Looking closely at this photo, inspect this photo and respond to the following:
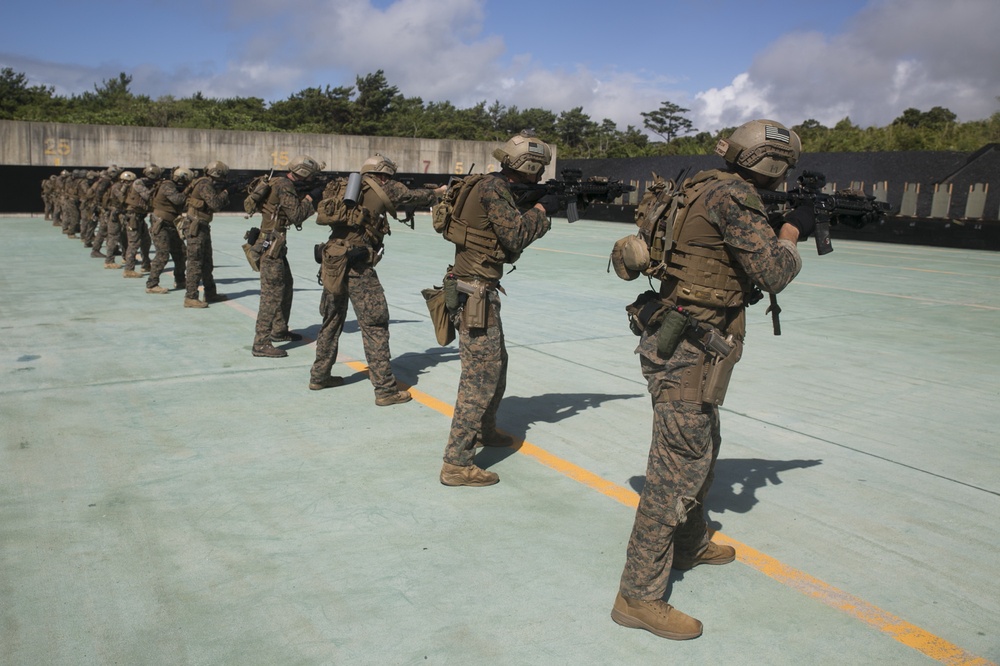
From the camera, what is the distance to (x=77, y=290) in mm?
12055

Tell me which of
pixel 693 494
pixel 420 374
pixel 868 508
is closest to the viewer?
pixel 693 494

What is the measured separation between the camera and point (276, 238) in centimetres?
808

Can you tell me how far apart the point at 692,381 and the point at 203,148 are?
33.1 m

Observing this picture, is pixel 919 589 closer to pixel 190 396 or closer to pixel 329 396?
pixel 329 396

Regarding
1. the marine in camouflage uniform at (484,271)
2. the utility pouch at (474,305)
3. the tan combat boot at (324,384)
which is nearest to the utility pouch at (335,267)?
the tan combat boot at (324,384)

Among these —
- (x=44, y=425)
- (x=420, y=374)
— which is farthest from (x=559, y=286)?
(x=44, y=425)

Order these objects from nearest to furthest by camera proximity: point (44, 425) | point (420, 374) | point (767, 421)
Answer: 1. point (44, 425)
2. point (767, 421)
3. point (420, 374)

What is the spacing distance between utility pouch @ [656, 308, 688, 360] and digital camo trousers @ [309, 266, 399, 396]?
3338 millimetres

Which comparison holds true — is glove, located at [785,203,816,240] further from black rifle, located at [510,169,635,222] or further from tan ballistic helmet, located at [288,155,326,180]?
tan ballistic helmet, located at [288,155,326,180]

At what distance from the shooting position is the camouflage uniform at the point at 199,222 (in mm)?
10492

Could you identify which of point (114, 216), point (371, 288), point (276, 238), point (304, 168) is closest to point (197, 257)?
point (276, 238)

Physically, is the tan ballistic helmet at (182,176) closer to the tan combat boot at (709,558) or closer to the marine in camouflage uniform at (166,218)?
the marine in camouflage uniform at (166,218)

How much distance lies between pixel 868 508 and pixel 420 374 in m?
4.06

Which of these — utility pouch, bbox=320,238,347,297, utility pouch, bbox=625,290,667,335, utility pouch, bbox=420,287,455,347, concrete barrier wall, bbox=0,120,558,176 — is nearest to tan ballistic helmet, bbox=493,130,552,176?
utility pouch, bbox=420,287,455,347
